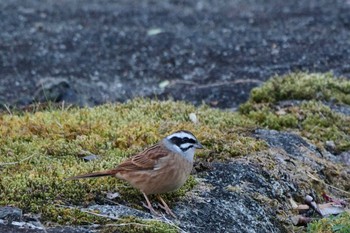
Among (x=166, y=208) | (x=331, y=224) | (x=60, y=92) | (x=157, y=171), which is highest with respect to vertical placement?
(x=157, y=171)

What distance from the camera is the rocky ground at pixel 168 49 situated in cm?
1050

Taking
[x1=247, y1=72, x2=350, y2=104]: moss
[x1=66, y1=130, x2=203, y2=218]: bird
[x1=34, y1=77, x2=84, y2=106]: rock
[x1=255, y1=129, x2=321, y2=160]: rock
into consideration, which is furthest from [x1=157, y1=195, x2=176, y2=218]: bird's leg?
[x1=34, y1=77, x2=84, y2=106]: rock

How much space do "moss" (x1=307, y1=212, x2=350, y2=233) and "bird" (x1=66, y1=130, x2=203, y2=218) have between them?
968 mm

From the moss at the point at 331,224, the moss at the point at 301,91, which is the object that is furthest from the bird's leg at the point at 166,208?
the moss at the point at 301,91

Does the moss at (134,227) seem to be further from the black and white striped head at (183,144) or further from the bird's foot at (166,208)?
the black and white striped head at (183,144)

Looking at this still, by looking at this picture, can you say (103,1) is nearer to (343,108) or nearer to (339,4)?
(339,4)

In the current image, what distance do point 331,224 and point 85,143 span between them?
1.96 m

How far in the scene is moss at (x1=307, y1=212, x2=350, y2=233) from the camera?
5.49 m

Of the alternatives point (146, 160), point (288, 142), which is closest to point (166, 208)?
point (146, 160)

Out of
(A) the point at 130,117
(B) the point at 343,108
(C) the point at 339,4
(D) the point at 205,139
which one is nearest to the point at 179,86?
(B) the point at 343,108

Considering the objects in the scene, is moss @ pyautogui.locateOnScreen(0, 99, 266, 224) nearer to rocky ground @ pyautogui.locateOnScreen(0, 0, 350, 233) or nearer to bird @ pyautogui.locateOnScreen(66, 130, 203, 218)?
bird @ pyautogui.locateOnScreen(66, 130, 203, 218)

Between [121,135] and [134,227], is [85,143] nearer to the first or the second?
[121,135]

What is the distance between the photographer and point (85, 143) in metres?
6.41

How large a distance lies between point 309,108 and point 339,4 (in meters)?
8.02
